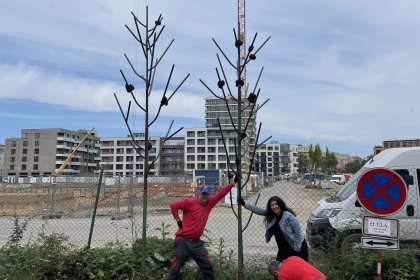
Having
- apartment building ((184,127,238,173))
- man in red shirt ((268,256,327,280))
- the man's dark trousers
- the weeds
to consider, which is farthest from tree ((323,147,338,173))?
man in red shirt ((268,256,327,280))

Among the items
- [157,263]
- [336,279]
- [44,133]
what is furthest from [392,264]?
[44,133]

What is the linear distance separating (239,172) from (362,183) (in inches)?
60.9

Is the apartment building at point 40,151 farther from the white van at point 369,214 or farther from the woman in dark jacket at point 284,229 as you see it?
the woman in dark jacket at point 284,229

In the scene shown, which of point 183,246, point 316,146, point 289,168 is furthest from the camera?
point 289,168

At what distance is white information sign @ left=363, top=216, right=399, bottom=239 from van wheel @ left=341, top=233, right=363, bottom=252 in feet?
3.27

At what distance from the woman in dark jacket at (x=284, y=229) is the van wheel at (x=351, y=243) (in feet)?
4.09

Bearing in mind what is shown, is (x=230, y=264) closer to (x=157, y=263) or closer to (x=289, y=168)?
(x=157, y=263)

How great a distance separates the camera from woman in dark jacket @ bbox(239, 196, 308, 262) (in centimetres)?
487

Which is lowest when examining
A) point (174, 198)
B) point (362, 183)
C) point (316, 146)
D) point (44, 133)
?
point (174, 198)

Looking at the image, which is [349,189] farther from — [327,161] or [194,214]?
[327,161]

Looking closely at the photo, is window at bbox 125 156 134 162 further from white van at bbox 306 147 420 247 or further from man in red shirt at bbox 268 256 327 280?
man in red shirt at bbox 268 256 327 280

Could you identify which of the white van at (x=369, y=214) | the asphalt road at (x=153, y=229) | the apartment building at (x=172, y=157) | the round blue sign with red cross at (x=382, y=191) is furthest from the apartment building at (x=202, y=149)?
the round blue sign with red cross at (x=382, y=191)

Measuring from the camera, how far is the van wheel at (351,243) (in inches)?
230

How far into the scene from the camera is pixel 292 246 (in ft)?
16.1
